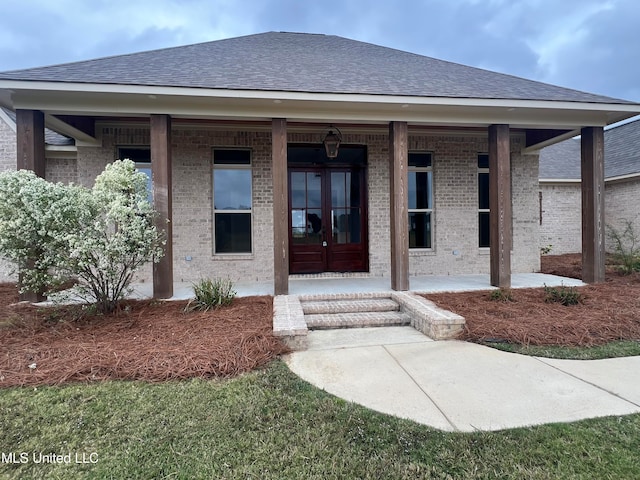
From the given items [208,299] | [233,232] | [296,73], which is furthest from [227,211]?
[296,73]

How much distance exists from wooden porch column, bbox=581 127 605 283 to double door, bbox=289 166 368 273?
4.34 meters

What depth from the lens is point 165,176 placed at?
541cm

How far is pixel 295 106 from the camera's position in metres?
5.60

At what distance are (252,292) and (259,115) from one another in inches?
121

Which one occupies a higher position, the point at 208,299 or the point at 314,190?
the point at 314,190

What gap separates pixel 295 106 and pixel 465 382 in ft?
15.5

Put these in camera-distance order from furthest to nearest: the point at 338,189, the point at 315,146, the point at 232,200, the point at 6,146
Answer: the point at 6,146 → the point at 338,189 → the point at 315,146 → the point at 232,200

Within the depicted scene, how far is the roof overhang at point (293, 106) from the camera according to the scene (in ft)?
16.4

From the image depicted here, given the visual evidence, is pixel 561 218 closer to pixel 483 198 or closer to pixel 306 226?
pixel 483 198

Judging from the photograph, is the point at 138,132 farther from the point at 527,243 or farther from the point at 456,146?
the point at 527,243

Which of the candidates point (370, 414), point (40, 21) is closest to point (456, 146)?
point (370, 414)

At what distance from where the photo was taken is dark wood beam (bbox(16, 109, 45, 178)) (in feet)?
17.2

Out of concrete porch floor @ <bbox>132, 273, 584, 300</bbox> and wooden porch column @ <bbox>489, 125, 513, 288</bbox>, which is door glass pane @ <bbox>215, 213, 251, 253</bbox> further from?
wooden porch column @ <bbox>489, 125, 513, 288</bbox>

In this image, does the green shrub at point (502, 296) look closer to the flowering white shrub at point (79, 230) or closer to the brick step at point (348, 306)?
the brick step at point (348, 306)
